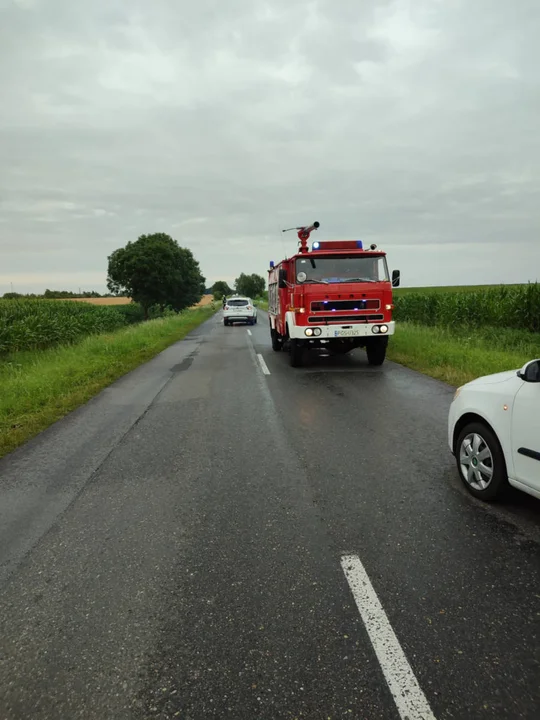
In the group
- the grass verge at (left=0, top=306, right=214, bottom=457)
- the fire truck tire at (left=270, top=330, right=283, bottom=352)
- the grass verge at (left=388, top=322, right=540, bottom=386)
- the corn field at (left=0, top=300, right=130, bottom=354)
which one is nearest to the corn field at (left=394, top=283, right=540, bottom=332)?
the grass verge at (left=388, top=322, right=540, bottom=386)

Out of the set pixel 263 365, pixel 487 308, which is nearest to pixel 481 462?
Answer: pixel 263 365

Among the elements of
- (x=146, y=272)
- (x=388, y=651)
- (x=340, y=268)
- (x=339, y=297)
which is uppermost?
(x=146, y=272)

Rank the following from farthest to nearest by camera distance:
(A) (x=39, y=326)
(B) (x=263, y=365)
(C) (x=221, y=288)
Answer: (C) (x=221, y=288) → (A) (x=39, y=326) → (B) (x=263, y=365)

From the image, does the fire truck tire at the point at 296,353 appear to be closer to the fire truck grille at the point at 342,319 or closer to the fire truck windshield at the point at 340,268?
the fire truck grille at the point at 342,319

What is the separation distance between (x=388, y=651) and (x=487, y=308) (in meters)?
19.1

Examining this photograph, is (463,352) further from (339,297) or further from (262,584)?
(262,584)

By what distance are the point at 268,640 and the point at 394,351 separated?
1275 centimetres

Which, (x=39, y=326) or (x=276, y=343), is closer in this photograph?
(x=276, y=343)

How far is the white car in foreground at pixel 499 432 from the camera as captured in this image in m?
3.41

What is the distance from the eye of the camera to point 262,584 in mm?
2895

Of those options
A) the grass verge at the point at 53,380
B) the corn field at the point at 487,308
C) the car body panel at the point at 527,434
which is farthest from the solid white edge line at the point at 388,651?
the corn field at the point at 487,308

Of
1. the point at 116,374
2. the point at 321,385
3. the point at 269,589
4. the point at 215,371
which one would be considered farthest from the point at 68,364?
the point at 269,589

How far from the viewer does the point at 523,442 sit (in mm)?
3490

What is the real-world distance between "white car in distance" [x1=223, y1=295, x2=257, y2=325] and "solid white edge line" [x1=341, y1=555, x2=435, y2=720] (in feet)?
98.0
